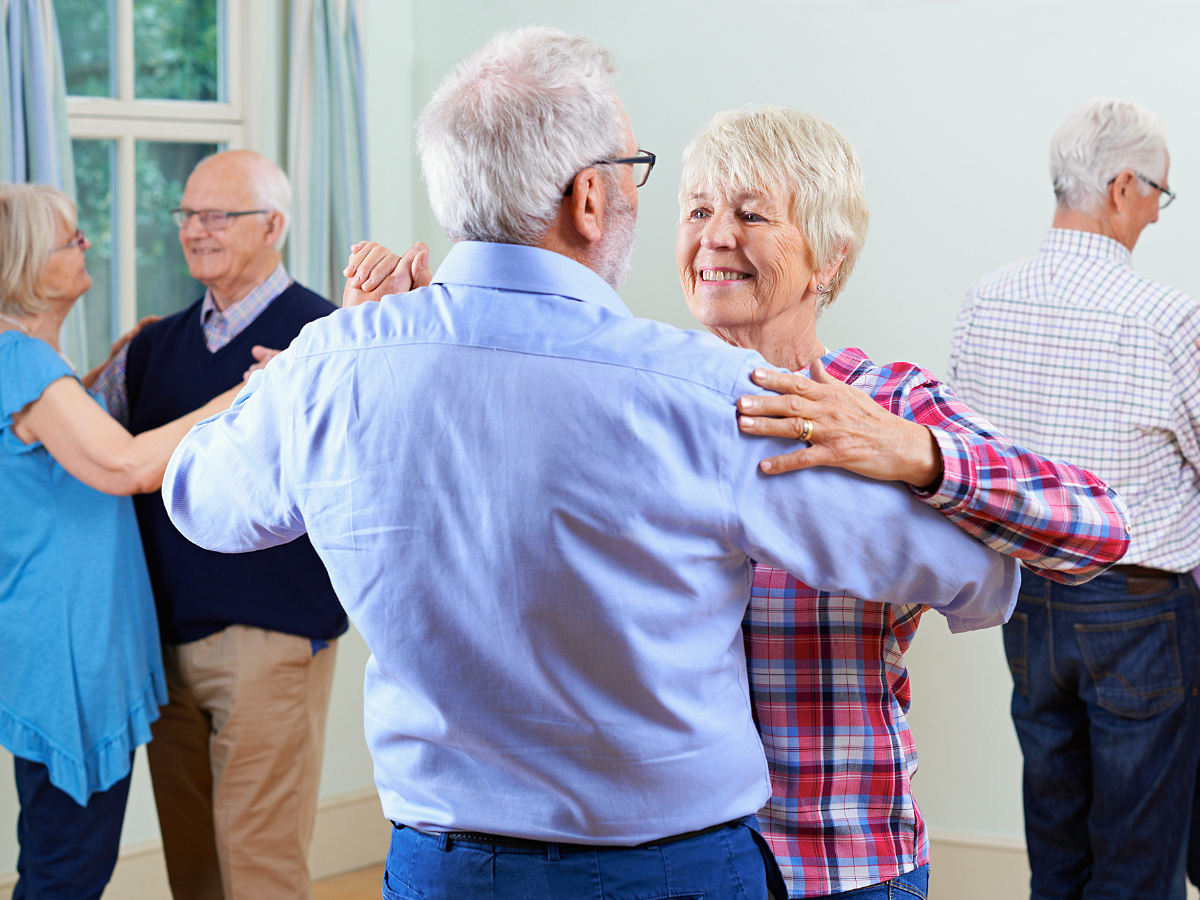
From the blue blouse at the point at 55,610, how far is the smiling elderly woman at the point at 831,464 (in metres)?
1.55

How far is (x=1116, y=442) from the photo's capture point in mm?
2502

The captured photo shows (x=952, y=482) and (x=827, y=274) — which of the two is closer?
(x=952, y=482)

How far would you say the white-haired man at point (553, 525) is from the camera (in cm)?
95

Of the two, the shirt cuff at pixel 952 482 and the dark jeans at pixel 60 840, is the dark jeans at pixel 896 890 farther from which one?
the dark jeans at pixel 60 840

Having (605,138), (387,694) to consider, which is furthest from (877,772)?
(605,138)

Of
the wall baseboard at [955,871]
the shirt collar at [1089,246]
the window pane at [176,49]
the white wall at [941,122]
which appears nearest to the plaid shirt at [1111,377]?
the shirt collar at [1089,246]

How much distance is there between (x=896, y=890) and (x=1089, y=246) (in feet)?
5.85

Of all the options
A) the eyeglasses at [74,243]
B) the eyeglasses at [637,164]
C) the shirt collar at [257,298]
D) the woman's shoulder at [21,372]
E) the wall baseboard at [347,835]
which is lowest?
the wall baseboard at [347,835]

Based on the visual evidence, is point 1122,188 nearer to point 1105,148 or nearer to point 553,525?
point 1105,148

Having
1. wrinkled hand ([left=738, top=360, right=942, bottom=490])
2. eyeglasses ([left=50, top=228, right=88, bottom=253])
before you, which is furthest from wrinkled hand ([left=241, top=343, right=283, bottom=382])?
wrinkled hand ([left=738, top=360, right=942, bottom=490])

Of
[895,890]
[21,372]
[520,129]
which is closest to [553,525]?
[520,129]

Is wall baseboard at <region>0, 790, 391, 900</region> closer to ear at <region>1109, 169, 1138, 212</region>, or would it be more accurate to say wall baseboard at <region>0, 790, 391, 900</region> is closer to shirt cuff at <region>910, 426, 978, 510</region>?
ear at <region>1109, 169, 1138, 212</region>

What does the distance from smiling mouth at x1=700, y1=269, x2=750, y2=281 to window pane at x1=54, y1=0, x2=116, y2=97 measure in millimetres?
2563

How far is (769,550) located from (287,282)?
6.78ft
